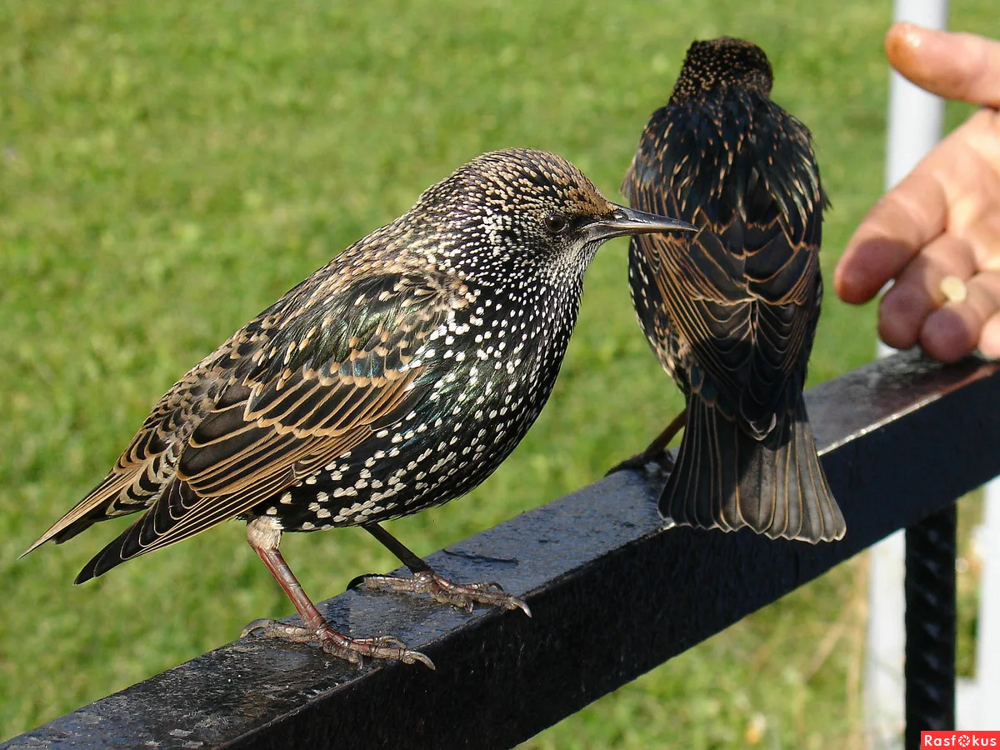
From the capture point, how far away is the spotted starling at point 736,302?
2658mm

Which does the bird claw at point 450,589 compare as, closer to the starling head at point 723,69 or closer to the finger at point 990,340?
the finger at point 990,340

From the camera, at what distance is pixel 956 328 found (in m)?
3.20

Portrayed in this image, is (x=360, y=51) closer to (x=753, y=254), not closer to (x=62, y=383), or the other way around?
(x=62, y=383)

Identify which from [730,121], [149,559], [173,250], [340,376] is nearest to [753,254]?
[730,121]

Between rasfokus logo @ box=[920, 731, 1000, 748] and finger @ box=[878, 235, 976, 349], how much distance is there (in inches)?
36.0

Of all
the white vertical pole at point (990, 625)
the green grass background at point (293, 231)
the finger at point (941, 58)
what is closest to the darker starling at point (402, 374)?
the finger at point (941, 58)

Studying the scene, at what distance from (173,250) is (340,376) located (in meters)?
6.43

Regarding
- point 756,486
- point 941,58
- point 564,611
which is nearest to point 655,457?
point 756,486

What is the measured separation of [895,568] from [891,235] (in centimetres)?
148

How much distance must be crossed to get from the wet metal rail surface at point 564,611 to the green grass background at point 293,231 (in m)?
1.38

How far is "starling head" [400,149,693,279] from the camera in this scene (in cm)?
248

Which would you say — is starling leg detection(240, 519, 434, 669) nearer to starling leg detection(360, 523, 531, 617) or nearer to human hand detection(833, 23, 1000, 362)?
starling leg detection(360, 523, 531, 617)

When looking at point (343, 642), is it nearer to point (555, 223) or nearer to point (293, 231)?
point (555, 223)

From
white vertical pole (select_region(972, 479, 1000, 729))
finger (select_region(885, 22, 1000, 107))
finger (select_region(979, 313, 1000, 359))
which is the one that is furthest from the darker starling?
white vertical pole (select_region(972, 479, 1000, 729))
